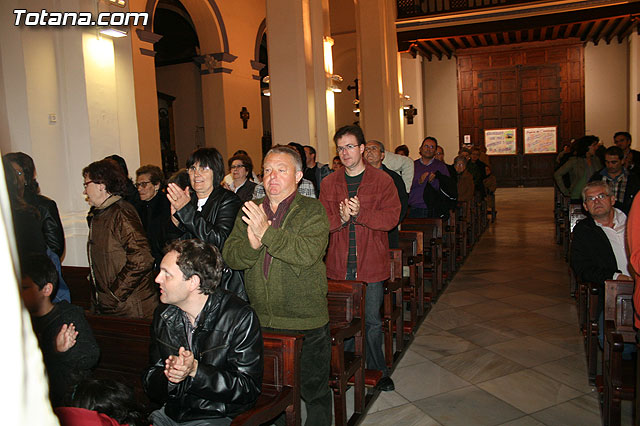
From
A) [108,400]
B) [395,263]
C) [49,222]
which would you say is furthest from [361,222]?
[49,222]

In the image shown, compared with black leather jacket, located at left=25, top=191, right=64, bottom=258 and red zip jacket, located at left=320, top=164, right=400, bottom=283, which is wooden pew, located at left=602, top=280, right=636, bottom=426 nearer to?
red zip jacket, located at left=320, top=164, right=400, bottom=283

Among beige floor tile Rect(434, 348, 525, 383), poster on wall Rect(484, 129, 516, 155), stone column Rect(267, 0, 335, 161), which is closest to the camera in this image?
beige floor tile Rect(434, 348, 525, 383)

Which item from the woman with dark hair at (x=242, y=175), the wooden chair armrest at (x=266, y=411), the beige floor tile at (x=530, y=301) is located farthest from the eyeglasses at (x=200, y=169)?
the beige floor tile at (x=530, y=301)

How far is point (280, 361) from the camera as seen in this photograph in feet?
8.39

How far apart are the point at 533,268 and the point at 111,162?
6.58m

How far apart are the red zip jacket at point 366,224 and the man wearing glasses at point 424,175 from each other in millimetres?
3251

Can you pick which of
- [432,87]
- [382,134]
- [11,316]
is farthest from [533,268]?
[432,87]

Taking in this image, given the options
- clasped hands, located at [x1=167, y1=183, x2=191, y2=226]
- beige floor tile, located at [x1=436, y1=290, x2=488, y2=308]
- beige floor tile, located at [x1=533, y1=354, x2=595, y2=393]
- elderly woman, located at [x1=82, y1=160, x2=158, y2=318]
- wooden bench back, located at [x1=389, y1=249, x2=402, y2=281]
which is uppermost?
clasped hands, located at [x1=167, y1=183, x2=191, y2=226]

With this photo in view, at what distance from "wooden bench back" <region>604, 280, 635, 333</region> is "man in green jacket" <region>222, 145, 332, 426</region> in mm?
1912

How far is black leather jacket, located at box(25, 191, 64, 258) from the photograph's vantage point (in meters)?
3.64

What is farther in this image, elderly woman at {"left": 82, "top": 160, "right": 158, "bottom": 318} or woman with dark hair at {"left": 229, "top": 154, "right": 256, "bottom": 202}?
woman with dark hair at {"left": 229, "top": 154, "right": 256, "bottom": 202}

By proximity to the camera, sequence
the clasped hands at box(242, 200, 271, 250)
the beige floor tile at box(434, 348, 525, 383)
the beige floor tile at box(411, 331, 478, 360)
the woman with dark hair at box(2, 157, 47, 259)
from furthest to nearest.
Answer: the beige floor tile at box(411, 331, 478, 360)
the beige floor tile at box(434, 348, 525, 383)
the woman with dark hair at box(2, 157, 47, 259)
the clasped hands at box(242, 200, 271, 250)

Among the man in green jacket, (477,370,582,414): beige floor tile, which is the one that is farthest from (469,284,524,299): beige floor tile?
the man in green jacket

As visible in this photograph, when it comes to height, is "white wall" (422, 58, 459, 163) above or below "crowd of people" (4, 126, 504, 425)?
above
